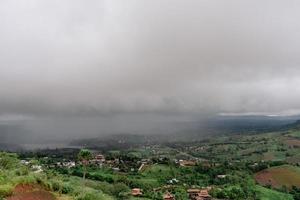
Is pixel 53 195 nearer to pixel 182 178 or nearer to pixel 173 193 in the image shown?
pixel 173 193

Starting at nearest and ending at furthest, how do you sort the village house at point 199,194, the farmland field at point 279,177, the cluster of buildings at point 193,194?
the cluster of buildings at point 193,194
the village house at point 199,194
the farmland field at point 279,177

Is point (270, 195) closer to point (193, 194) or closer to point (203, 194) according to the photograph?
point (203, 194)

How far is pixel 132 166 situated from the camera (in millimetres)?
169250

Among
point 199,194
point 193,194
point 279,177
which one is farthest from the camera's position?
point 279,177

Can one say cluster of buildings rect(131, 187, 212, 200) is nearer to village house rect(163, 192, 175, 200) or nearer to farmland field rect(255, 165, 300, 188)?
village house rect(163, 192, 175, 200)

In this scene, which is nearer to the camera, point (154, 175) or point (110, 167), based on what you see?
point (154, 175)

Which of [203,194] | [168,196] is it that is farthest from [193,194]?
[168,196]

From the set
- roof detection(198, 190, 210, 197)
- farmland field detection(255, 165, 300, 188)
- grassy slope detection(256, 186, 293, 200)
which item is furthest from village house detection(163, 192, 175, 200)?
farmland field detection(255, 165, 300, 188)

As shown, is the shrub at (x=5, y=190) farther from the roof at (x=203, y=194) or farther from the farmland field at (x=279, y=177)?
the farmland field at (x=279, y=177)

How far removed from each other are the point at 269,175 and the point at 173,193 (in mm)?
59798

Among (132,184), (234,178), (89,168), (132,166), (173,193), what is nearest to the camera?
(173,193)

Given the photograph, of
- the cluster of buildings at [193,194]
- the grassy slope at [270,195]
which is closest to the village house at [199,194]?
the cluster of buildings at [193,194]

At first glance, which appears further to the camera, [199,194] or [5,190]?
[199,194]

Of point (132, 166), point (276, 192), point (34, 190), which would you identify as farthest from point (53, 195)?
point (132, 166)
